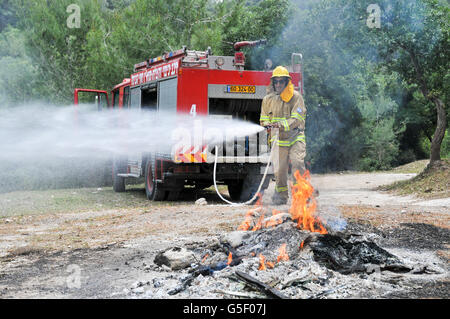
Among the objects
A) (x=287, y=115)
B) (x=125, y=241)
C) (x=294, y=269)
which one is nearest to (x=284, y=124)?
(x=287, y=115)

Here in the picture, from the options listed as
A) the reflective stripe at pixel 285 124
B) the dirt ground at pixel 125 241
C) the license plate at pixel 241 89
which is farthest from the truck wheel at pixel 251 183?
the reflective stripe at pixel 285 124

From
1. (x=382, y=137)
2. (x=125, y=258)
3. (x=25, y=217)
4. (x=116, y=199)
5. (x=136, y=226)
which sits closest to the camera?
(x=125, y=258)

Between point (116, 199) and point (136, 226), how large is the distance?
483 cm

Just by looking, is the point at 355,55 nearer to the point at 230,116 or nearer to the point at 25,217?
the point at 230,116

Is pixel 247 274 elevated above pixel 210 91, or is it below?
below

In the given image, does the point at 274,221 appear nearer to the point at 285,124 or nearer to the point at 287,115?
the point at 285,124

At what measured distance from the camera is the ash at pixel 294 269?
4559mm

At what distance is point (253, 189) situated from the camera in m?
11.7

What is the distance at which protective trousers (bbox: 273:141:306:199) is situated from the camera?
8.43 metres

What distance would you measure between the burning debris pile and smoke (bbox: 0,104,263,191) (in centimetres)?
403

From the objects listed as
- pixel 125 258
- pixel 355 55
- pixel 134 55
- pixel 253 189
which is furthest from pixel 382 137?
pixel 125 258

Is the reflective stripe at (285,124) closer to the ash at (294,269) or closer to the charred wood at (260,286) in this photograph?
the ash at (294,269)

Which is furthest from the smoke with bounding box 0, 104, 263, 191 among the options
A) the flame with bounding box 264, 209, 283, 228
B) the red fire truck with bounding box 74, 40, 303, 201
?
the flame with bounding box 264, 209, 283, 228
